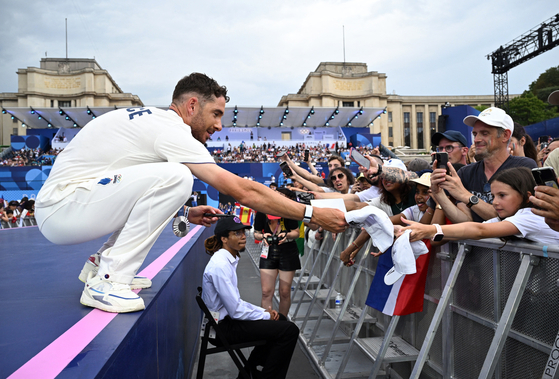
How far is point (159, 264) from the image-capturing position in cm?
342

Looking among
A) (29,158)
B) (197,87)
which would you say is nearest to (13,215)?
(197,87)

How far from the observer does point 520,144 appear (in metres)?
4.69

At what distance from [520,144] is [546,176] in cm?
319

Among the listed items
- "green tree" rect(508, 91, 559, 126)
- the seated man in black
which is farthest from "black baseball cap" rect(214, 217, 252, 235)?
"green tree" rect(508, 91, 559, 126)

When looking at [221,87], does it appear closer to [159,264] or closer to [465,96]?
[159,264]

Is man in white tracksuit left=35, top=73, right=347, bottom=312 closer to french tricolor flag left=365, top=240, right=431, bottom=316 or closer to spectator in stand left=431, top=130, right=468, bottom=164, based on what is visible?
french tricolor flag left=365, top=240, right=431, bottom=316

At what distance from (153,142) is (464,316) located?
7.87 feet

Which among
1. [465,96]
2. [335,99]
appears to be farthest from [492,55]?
[465,96]

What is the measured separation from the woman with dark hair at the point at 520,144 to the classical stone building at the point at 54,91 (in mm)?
65138

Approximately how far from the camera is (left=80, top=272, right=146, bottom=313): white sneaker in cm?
199

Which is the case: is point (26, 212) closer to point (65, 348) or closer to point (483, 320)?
point (65, 348)

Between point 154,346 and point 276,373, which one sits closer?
point 154,346

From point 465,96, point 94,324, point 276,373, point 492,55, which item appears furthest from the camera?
point 465,96

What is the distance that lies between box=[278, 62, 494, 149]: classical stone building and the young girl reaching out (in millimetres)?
61121
